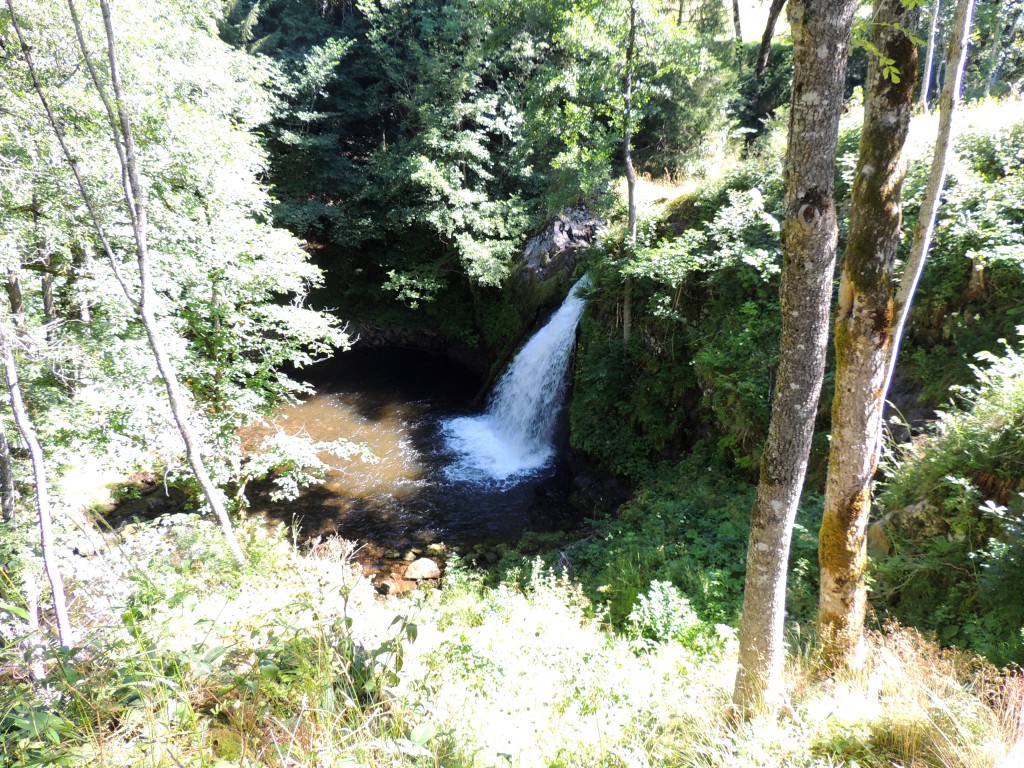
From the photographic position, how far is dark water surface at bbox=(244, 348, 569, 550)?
26.5ft

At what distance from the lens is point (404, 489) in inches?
363

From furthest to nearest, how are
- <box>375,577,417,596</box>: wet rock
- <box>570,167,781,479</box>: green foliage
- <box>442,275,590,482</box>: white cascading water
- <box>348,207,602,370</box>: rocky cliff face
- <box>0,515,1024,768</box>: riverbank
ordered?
<box>348,207,602,370</box>: rocky cliff face
<box>442,275,590,482</box>: white cascading water
<box>570,167,781,479</box>: green foliage
<box>375,577,417,596</box>: wet rock
<box>0,515,1024,768</box>: riverbank

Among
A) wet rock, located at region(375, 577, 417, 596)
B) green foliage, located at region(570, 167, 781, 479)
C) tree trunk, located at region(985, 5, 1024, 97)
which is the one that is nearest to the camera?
wet rock, located at region(375, 577, 417, 596)

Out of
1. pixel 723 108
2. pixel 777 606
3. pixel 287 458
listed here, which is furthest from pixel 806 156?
pixel 723 108

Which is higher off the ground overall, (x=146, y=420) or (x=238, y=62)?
(x=238, y=62)

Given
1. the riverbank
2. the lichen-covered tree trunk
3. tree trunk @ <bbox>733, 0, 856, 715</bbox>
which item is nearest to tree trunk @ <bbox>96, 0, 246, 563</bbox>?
the riverbank

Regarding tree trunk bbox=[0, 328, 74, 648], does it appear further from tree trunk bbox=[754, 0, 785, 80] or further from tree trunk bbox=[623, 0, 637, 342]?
tree trunk bbox=[754, 0, 785, 80]

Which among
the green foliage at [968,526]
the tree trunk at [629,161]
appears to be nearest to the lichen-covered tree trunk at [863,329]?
the green foliage at [968,526]

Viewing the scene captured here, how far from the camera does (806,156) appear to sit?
212cm

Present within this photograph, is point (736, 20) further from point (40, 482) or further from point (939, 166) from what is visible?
point (40, 482)

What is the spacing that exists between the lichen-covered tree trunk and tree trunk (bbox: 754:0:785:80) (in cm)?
1473

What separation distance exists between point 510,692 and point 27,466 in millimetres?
5834

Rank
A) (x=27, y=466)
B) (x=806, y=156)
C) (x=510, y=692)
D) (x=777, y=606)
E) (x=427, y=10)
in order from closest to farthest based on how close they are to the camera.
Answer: (x=806, y=156) → (x=777, y=606) → (x=510, y=692) → (x=27, y=466) → (x=427, y=10)

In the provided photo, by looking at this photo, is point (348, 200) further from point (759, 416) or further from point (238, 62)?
point (759, 416)
